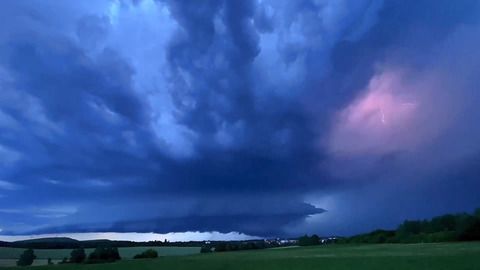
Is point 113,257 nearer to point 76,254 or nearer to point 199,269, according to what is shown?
point 76,254

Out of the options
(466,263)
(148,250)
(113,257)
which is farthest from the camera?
(148,250)

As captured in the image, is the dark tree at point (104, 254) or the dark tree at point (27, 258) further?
the dark tree at point (104, 254)

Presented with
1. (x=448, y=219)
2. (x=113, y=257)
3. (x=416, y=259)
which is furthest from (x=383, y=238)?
(x=416, y=259)

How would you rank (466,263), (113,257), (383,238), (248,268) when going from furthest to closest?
(383,238)
(113,257)
(248,268)
(466,263)

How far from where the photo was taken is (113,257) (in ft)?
363

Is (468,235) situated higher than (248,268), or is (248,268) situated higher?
(468,235)

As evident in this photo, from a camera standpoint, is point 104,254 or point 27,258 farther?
point 104,254

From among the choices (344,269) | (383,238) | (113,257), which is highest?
(383,238)

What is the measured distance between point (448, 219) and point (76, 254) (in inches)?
4717

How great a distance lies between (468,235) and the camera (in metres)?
133

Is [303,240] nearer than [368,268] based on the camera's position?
No

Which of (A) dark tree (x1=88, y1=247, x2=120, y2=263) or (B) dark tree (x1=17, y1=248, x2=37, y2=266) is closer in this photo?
(B) dark tree (x1=17, y1=248, x2=37, y2=266)

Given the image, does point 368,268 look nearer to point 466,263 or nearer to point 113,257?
point 466,263

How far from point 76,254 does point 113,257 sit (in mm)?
8115
